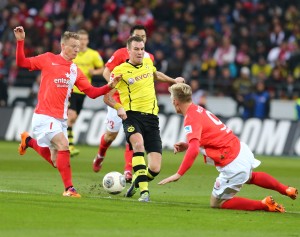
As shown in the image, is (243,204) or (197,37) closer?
(243,204)

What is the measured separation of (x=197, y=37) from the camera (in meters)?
31.2

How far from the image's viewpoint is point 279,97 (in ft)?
92.0

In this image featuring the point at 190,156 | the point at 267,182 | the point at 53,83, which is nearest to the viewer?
the point at 190,156

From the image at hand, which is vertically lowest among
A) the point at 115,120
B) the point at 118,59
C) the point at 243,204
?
the point at 243,204

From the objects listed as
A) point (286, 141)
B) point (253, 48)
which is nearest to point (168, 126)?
point (286, 141)

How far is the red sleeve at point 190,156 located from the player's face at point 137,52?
2.35 metres

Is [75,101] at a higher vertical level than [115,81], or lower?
lower

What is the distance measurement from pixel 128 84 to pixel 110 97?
0.34m

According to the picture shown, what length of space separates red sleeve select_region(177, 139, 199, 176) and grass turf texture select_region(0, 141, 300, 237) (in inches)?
21.4

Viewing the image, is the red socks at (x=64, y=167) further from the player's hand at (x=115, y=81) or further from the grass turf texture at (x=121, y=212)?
the player's hand at (x=115, y=81)

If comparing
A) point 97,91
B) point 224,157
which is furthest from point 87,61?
point 224,157

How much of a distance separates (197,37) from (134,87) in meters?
18.1

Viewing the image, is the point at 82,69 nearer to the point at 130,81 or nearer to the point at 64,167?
the point at 130,81

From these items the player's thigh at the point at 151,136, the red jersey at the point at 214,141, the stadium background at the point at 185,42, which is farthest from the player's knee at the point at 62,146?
the stadium background at the point at 185,42
